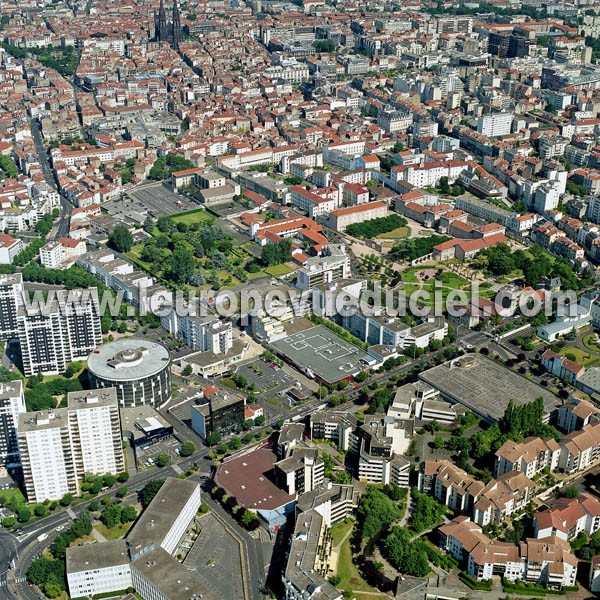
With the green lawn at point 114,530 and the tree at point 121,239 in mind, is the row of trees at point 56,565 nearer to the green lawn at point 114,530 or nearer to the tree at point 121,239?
the green lawn at point 114,530

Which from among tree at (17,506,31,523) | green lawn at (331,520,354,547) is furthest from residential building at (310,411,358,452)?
tree at (17,506,31,523)

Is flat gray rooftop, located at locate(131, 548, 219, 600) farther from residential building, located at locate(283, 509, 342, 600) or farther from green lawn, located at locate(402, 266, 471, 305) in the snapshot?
green lawn, located at locate(402, 266, 471, 305)

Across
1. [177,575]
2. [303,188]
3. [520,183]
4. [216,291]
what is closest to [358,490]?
[177,575]

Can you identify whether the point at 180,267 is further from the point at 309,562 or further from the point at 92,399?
the point at 309,562

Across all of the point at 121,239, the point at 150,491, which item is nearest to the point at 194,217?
the point at 121,239

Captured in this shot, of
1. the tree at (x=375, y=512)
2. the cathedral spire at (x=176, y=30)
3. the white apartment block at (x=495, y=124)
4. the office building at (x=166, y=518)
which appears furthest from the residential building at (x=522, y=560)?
the cathedral spire at (x=176, y=30)
